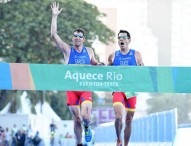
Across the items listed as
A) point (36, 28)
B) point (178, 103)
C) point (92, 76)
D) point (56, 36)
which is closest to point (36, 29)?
point (36, 28)

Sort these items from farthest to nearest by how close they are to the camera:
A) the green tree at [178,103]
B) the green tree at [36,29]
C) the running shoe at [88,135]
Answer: the green tree at [178,103]
the green tree at [36,29]
the running shoe at [88,135]

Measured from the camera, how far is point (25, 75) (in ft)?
56.8

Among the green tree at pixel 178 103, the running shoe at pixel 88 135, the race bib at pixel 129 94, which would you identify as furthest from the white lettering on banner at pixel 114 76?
the green tree at pixel 178 103

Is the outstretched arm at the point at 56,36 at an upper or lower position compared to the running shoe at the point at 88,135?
upper

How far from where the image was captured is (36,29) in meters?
50.2

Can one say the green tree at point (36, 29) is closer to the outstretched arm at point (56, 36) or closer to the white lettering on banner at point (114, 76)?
the outstretched arm at point (56, 36)

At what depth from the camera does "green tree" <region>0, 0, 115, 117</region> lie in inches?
1962

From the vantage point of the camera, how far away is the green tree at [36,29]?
49.8 metres

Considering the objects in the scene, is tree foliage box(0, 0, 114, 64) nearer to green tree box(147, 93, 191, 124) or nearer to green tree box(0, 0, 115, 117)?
green tree box(0, 0, 115, 117)

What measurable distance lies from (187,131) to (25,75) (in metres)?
3.60

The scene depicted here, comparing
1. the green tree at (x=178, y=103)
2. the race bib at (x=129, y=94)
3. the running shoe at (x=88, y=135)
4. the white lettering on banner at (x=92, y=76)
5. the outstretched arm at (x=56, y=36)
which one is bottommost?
the running shoe at (x=88, y=135)

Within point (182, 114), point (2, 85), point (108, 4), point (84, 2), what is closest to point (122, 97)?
point (2, 85)

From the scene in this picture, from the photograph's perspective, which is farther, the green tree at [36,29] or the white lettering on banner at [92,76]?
the green tree at [36,29]

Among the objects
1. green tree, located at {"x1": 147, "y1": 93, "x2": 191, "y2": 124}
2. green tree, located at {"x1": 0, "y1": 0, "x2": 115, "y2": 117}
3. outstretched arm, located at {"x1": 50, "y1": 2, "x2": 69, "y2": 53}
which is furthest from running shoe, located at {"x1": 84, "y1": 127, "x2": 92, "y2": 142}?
green tree, located at {"x1": 147, "y1": 93, "x2": 191, "y2": 124}
